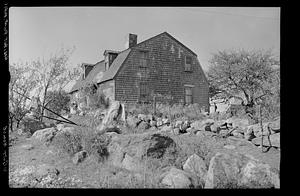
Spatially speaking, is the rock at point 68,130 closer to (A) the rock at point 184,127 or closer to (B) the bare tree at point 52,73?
(B) the bare tree at point 52,73

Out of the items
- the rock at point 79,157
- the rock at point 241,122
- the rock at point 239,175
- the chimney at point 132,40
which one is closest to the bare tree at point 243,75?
the rock at point 241,122

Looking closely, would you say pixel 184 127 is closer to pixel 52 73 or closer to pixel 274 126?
pixel 274 126

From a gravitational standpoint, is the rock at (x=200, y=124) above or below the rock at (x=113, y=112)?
below

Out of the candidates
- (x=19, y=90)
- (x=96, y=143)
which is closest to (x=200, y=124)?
(x=96, y=143)

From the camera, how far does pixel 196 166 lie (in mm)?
1831

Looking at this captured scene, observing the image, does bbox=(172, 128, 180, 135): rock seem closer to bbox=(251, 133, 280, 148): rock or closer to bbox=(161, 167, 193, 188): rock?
bbox=(161, 167, 193, 188): rock

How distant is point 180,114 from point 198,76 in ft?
1.14

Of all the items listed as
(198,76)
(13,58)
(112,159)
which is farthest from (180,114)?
(13,58)

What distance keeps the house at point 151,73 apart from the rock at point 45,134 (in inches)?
13.2

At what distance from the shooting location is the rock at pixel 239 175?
5.77 feet

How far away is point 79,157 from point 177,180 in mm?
756

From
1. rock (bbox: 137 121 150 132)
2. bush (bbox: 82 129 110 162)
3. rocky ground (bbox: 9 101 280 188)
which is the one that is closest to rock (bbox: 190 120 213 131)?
rocky ground (bbox: 9 101 280 188)

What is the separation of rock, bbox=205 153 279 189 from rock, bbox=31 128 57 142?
48.2 inches
